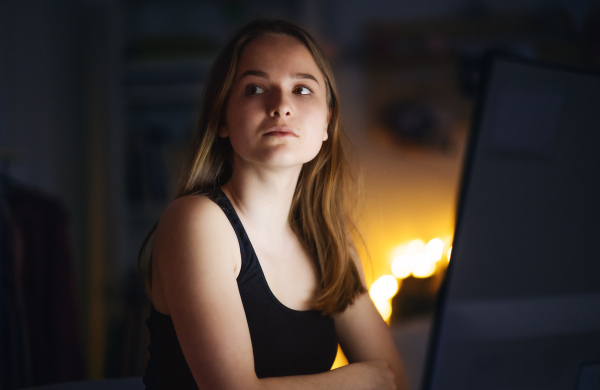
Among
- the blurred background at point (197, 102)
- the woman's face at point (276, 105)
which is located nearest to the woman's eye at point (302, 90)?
the woman's face at point (276, 105)

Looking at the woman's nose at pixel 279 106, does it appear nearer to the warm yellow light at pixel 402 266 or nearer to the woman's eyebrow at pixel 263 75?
the woman's eyebrow at pixel 263 75

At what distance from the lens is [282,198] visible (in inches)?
33.2

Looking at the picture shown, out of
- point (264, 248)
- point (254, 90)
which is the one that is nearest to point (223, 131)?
point (254, 90)

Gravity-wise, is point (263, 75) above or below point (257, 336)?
above

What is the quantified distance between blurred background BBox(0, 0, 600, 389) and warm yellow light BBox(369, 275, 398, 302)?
0.01 meters

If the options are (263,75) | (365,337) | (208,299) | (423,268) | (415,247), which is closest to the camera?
(208,299)

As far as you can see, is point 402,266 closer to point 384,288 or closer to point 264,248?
point 384,288

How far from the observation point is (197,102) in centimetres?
254

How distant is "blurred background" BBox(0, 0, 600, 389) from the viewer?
2.46m

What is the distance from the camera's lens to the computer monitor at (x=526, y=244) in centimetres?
45

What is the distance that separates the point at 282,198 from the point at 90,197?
2039 millimetres

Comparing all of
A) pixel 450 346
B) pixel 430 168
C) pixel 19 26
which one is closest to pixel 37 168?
pixel 19 26

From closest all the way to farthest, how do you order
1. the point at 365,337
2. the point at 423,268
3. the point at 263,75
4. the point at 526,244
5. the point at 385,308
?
the point at 526,244 → the point at 263,75 → the point at 365,337 → the point at 385,308 → the point at 423,268

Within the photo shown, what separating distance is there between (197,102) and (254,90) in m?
1.83
